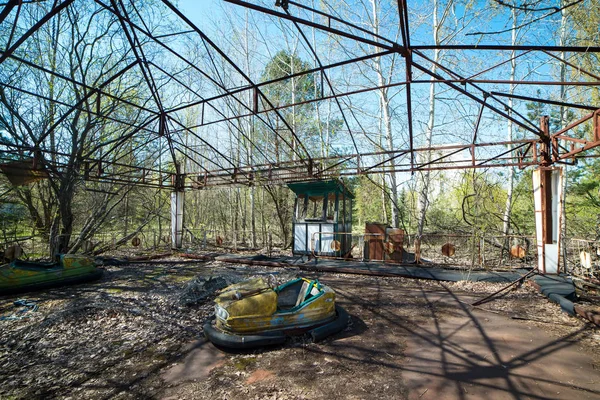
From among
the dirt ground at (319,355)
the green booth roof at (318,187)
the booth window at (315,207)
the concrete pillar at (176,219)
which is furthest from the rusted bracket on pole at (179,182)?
the dirt ground at (319,355)

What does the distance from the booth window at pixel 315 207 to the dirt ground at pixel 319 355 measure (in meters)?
6.08

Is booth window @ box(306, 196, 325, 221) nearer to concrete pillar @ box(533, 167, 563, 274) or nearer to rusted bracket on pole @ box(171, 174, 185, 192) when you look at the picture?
rusted bracket on pole @ box(171, 174, 185, 192)

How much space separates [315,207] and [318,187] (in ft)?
3.00

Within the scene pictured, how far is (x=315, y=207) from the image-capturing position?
1209cm

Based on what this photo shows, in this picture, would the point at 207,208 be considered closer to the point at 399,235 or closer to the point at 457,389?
the point at 399,235

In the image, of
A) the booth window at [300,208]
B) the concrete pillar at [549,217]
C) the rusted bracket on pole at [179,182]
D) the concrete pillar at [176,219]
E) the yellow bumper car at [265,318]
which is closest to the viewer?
the yellow bumper car at [265,318]

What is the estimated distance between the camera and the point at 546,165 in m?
7.70

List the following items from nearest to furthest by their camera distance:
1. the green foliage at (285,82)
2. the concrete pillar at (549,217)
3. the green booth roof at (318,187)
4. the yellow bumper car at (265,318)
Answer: the yellow bumper car at (265,318) → the concrete pillar at (549,217) → the green booth roof at (318,187) → the green foliage at (285,82)

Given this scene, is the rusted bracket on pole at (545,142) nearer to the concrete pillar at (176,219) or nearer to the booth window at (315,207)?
the booth window at (315,207)

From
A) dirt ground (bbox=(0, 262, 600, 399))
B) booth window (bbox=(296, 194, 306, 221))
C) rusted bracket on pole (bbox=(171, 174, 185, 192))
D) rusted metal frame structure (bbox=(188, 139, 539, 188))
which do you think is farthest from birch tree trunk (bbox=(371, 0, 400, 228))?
rusted bracket on pole (bbox=(171, 174, 185, 192))

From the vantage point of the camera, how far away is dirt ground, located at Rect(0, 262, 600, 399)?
297 cm

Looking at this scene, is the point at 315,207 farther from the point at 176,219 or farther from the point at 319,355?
the point at 319,355

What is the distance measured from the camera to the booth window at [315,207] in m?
11.9

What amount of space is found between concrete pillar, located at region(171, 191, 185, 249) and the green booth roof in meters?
5.88
